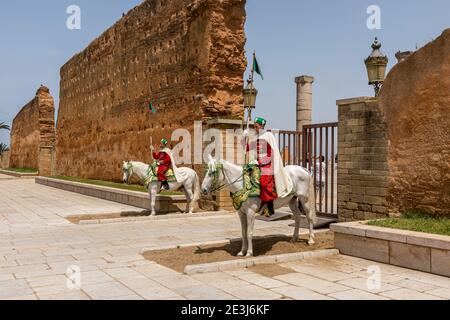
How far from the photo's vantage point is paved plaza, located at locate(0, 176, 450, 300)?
4648mm

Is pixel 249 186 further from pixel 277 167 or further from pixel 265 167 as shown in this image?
pixel 277 167

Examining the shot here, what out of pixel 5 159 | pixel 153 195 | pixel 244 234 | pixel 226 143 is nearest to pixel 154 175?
pixel 153 195

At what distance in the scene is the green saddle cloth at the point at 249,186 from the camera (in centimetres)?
627

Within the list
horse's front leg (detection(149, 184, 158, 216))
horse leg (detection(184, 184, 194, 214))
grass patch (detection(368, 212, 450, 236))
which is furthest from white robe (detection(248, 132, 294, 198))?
horse's front leg (detection(149, 184, 158, 216))

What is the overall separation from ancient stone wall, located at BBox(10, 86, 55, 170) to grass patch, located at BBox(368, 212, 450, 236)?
Answer: 3001cm

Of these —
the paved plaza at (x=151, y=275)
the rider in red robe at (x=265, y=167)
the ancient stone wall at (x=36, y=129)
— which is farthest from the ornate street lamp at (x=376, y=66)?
the ancient stone wall at (x=36, y=129)

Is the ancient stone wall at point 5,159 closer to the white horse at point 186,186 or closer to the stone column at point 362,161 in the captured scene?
the white horse at point 186,186

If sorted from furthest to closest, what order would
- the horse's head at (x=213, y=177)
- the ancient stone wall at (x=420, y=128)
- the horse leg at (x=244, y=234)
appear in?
the ancient stone wall at (x=420, y=128) → the horse leg at (x=244, y=234) → the horse's head at (x=213, y=177)

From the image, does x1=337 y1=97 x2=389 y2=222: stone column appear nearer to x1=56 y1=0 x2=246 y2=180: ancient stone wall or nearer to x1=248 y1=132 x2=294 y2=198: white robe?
x1=248 y1=132 x2=294 y2=198: white robe

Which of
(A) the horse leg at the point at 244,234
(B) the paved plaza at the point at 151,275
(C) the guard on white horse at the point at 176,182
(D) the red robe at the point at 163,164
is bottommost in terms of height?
(B) the paved plaza at the point at 151,275

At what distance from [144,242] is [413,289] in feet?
15.2

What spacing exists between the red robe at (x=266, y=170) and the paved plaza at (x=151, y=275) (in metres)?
1.00

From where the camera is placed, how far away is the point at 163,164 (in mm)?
11117

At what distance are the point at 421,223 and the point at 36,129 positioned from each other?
3437 centimetres
